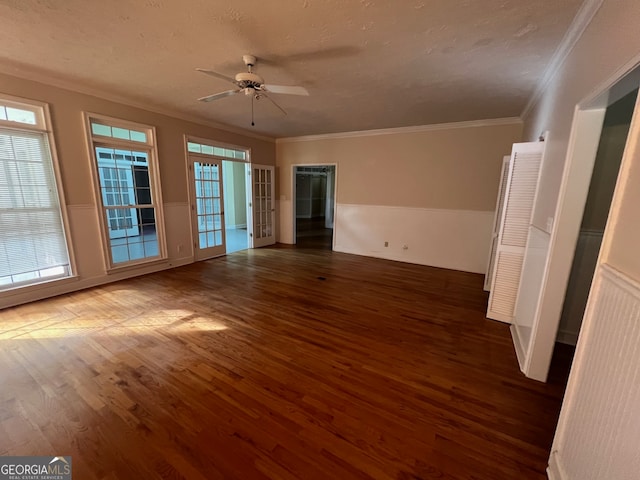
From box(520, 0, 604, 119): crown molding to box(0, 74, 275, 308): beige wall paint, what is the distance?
502 cm

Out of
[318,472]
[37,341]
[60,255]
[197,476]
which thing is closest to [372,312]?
[318,472]

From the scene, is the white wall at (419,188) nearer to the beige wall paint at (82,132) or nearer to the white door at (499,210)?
the white door at (499,210)

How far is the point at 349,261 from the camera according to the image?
536 centimetres

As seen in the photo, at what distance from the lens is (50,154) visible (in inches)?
127

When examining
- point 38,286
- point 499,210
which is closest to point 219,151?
point 38,286

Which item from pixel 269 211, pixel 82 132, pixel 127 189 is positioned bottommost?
pixel 269 211

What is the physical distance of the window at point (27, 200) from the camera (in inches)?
117

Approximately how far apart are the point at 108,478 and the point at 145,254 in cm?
380

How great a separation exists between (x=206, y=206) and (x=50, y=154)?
2.31 meters

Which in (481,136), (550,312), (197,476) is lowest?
(197,476)

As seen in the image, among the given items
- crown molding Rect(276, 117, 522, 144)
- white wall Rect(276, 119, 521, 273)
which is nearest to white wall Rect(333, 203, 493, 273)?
white wall Rect(276, 119, 521, 273)

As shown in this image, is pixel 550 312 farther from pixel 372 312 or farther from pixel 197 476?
pixel 197 476

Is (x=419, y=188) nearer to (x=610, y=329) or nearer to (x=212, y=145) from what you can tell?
(x=212, y=145)

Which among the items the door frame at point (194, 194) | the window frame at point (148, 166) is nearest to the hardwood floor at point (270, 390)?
the window frame at point (148, 166)
